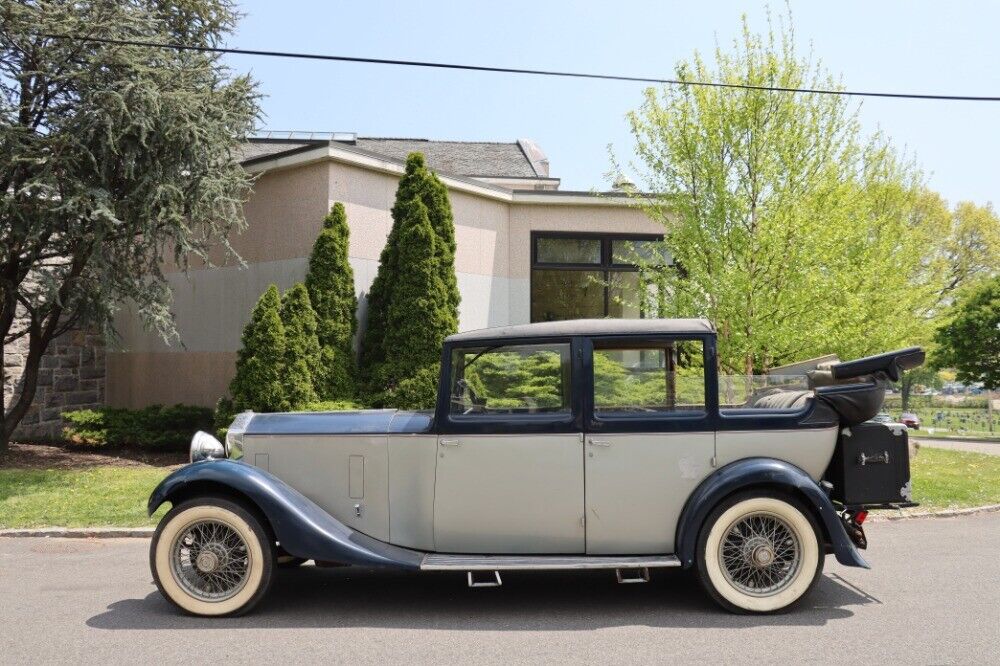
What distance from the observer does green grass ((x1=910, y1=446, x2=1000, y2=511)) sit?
951 centimetres

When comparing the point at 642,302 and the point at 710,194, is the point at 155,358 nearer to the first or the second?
the point at 642,302

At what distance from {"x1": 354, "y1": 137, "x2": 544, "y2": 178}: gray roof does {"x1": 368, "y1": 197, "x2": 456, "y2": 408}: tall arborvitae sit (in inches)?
340

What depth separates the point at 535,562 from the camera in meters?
5.04

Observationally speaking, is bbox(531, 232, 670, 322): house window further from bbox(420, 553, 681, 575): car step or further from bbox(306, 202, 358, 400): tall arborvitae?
bbox(420, 553, 681, 575): car step

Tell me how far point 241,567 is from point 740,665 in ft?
10.0

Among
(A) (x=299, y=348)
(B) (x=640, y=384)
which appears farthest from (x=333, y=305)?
(B) (x=640, y=384)

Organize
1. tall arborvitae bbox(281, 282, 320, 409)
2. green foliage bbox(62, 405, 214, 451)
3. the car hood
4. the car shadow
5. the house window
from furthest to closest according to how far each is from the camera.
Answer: the house window
green foliage bbox(62, 405, 214, 451)
tall arborvitae bbox(281, 282, 320, 409)
the car hood
the car shadow

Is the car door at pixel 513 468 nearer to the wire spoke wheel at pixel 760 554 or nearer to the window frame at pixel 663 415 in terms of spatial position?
the window frame at pixel 663 415

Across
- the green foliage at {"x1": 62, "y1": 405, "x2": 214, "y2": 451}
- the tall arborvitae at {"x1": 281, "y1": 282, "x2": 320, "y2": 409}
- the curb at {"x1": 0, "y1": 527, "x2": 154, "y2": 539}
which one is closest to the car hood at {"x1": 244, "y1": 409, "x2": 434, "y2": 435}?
the curb at {"x1": 0, "y1": 527, "x2": 154, "y2": 539}

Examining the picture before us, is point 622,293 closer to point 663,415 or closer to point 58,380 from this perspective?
point 663,415

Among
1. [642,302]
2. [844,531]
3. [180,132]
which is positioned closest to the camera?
[844,531]

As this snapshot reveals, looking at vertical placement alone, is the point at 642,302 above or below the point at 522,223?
below

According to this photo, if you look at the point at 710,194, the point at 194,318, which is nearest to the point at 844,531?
the point at 710,194

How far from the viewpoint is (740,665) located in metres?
4.13
